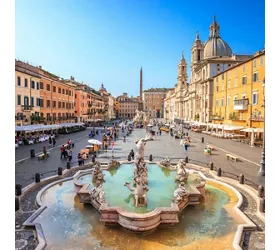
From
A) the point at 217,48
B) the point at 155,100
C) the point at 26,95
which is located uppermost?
the point at 217,48

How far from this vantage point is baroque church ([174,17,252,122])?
5138cm

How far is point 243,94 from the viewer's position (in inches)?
1342

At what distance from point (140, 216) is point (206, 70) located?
169ft

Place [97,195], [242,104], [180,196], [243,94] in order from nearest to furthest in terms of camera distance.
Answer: [180,196] → [97,195] → [242,104] → [243,94]

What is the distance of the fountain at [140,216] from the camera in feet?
21.8

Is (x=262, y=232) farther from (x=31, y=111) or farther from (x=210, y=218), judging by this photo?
(x=31, y=111)

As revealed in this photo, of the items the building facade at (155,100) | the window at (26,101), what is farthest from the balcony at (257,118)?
the building facade at (155,100)

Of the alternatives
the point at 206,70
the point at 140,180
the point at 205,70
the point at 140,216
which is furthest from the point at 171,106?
the point at 140,216

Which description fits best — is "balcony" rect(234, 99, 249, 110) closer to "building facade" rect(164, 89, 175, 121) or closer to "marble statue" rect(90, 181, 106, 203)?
"marble statue" rect(90, 181, 106, 203)

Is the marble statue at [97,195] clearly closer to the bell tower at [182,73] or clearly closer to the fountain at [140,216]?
the fountain at [140,216]

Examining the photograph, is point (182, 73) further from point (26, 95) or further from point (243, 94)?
point (26, 95)

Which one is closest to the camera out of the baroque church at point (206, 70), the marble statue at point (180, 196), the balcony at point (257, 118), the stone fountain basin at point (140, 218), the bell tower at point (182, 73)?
the stone fountain basin at point (140, 218)

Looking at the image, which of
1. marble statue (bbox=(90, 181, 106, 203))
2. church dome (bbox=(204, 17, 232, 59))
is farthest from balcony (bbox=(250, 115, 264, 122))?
church dome (bbox=(204, 17, 232, 59))

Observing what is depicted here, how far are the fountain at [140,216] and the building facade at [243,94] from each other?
22619 millimetres
